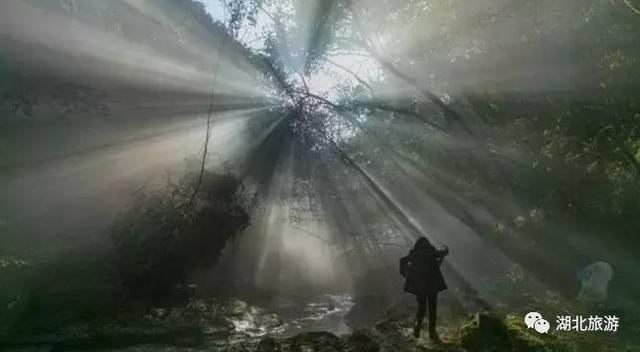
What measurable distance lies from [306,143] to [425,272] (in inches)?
833

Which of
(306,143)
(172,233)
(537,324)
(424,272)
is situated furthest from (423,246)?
(306,143)

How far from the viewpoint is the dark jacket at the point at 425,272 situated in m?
10.0

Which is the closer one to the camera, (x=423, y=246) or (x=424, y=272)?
(x=424, y=272)

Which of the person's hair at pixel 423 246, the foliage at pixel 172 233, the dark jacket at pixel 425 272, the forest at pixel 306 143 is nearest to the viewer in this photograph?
the dark jacket at pixel 425 272

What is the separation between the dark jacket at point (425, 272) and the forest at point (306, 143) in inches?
8.6

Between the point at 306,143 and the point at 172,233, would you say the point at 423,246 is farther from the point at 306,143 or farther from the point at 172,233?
the point at 306,143

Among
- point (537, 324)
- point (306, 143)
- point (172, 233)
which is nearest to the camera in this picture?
point (537, 324)

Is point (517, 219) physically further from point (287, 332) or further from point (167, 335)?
point (167, 335)

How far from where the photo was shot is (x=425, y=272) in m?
10.0

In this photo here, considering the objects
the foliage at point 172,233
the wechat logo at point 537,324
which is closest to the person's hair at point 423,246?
the wechat logo at point 537,324

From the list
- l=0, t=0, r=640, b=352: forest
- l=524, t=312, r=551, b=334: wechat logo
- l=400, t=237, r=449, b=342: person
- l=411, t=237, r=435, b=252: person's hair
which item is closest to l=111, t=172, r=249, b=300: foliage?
l=0, t=0, r=640, b=352: forest

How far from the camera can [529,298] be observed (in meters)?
15.5

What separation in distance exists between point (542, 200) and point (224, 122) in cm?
1909

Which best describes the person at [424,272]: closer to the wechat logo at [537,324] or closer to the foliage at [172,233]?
the wechat logo at [537,324]
